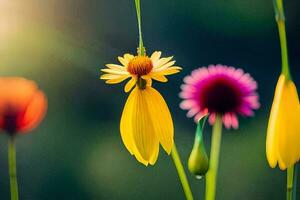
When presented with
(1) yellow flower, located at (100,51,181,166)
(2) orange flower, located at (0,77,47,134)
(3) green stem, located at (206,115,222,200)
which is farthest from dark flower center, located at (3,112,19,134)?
(3) green stem, located at (206,115,222,200)

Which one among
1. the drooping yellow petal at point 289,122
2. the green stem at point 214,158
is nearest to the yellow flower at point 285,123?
the drooping yellow petal at point 289,122

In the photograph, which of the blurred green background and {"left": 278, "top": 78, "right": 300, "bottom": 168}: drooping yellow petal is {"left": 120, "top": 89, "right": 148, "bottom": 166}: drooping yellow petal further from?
{"left": 278, "top": 78, "right": 300, "bottom": 168}: drooping yellow petal

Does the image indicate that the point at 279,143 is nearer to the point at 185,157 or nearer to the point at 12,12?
the point at 185,157

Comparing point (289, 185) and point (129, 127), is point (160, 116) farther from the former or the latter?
point (289, 185)

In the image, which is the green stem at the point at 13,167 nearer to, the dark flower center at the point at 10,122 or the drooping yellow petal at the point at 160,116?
the dark flower center at the point at 10,122

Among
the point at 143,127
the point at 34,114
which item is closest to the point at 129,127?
the point at 143,127

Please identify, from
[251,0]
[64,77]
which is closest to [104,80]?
[64,77]
